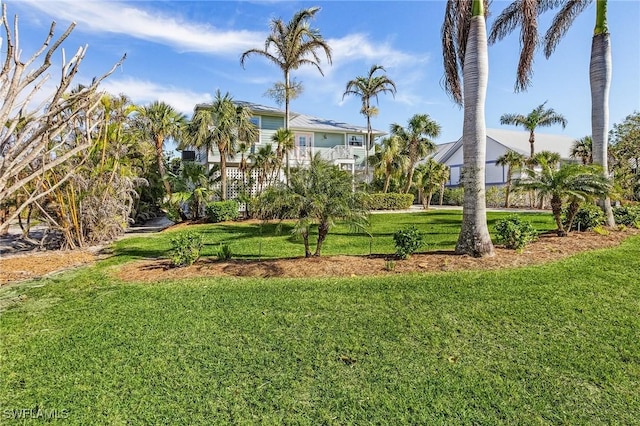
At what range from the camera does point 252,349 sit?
3977 mm

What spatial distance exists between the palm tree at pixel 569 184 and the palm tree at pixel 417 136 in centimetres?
1840

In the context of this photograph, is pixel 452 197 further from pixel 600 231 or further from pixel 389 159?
pixel 600 231

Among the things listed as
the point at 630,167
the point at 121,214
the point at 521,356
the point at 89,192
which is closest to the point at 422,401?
the point at 521,356

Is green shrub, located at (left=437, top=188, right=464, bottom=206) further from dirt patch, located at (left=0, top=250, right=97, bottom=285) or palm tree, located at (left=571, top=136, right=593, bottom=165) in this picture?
dirt patch, located at (left=0, top=250, right=97, bottom=285)

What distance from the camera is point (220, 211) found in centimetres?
1841

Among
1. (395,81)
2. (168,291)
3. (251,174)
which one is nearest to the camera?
(168,291)

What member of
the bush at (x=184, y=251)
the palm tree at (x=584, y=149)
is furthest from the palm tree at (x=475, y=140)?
the palm tree at (x=584, y=149)

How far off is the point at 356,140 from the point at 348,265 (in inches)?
996

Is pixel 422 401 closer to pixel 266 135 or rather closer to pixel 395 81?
pixel 266 135

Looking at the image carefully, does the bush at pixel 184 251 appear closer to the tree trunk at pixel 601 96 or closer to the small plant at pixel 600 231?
the small plant at pixel 600 231

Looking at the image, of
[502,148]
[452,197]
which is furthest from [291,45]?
[502,148]

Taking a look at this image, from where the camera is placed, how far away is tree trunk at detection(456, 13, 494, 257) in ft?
23.2

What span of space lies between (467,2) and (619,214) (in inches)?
356

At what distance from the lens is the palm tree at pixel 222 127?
18.3m
